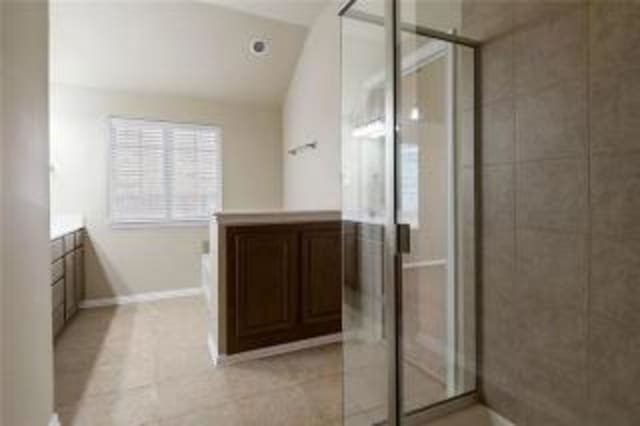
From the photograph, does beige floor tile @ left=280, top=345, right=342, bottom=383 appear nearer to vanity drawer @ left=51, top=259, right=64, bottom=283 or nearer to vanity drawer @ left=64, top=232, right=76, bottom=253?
vanity drawer @ left=51, top=259, right=64, bottom=283

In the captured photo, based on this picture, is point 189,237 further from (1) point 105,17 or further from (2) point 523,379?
(2) point 523,379

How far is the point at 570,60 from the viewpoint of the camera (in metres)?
1.44

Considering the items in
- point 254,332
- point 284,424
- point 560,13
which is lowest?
point 284,424

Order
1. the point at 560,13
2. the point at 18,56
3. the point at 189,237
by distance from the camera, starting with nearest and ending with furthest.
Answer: the point at 18,56 → the point at 560,13 → the point at 189,237

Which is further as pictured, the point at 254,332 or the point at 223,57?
the point at 223,57

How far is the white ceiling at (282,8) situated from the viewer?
3.34m

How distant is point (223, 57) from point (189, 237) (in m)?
1.98

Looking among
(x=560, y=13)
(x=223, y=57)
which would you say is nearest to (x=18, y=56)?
(x=560, y=13)

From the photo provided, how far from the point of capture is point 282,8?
11.2 ft

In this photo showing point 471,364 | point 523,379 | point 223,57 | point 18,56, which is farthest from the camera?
point 223,57

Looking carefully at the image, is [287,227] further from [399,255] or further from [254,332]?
[399,255]

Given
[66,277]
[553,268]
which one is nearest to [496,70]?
[553,268]

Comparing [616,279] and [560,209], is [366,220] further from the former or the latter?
[616,279]

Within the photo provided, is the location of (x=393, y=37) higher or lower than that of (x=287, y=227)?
higher
